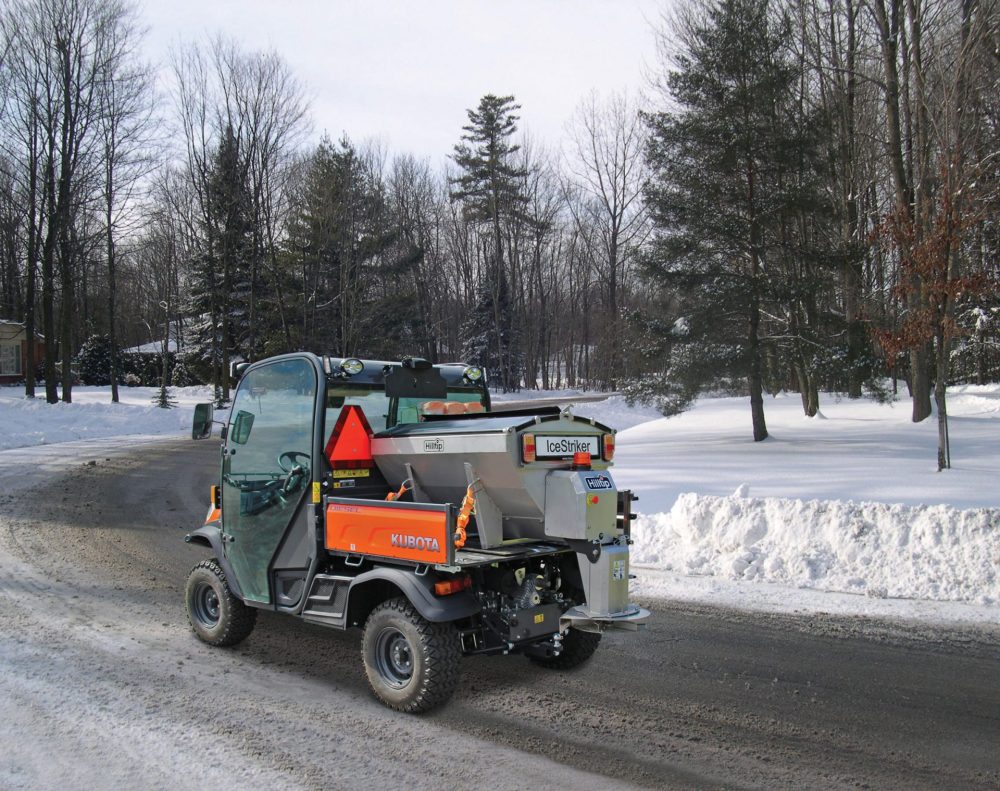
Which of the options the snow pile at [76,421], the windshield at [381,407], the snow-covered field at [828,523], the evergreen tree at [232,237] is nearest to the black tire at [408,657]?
the windshield at [381,407]

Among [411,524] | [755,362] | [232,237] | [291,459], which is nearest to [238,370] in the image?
[291,459]

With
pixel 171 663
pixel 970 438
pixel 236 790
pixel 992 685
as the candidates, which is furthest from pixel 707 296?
pixel 236 790

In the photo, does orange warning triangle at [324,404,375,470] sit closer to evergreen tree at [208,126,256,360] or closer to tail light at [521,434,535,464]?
tail light at [521,434,535,464]

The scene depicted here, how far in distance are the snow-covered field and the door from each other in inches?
151

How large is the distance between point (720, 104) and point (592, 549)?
13236 millimetres

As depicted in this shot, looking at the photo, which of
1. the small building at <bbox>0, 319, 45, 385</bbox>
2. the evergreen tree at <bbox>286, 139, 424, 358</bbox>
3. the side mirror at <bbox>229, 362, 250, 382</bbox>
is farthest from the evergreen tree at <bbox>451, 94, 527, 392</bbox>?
the side mirror at <bbox>229, 362, 250, 382</bbox>

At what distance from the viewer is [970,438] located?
531 inches

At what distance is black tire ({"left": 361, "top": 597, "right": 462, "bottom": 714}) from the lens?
4258 mm

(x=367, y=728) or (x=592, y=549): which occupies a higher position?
(x=592, y=549)

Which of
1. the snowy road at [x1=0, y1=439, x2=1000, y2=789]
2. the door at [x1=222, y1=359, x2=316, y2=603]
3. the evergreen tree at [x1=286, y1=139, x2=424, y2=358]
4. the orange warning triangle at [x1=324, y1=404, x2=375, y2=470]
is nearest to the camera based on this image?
the snowy road at [x1=0, y1=439, x2=1000, y2=789]

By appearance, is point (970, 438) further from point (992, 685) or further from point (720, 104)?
point (992, 685)

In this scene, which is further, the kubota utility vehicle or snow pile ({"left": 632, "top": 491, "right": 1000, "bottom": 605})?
snow pile ({"left": 632, "top": 491, "right": 1000, "bottom": 605})

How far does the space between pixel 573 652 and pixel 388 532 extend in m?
1.72

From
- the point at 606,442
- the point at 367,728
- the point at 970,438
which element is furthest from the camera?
the point at 970,438
